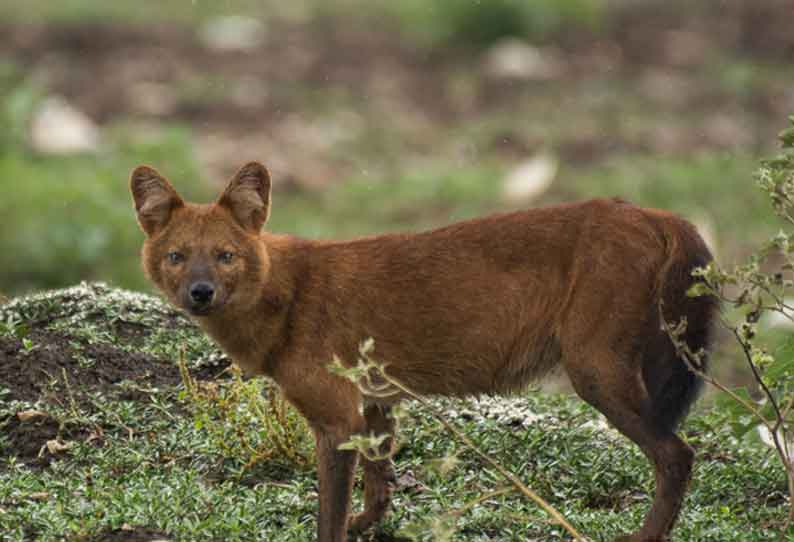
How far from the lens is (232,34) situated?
54.7 ft

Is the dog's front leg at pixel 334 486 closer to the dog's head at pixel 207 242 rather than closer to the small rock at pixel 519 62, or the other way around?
the dog's head at pixel 207 242

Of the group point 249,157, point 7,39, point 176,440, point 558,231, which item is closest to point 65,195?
point 249,157

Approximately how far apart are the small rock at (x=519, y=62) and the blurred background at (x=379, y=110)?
25 mm

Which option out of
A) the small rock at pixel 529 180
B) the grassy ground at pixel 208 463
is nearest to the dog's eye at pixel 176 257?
the grassy ground at pixel 208 463

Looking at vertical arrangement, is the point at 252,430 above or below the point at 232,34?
below

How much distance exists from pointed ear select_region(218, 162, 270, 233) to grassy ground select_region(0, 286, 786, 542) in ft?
3.10

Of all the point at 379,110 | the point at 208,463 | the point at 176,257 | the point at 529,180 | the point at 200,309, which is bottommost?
the point at 529,180

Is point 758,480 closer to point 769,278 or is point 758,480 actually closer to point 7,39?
point 769,278

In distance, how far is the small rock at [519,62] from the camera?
15.5m

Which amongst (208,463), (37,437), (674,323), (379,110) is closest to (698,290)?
(674,323)

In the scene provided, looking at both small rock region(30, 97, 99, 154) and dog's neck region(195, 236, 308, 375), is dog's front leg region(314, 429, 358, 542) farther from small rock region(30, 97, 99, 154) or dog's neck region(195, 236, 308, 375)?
small rock region(30, 97, 99, 154)

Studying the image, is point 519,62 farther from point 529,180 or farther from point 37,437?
point 37,437

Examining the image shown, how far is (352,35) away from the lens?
1664 centimetres

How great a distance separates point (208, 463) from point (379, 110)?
864 centimetres
